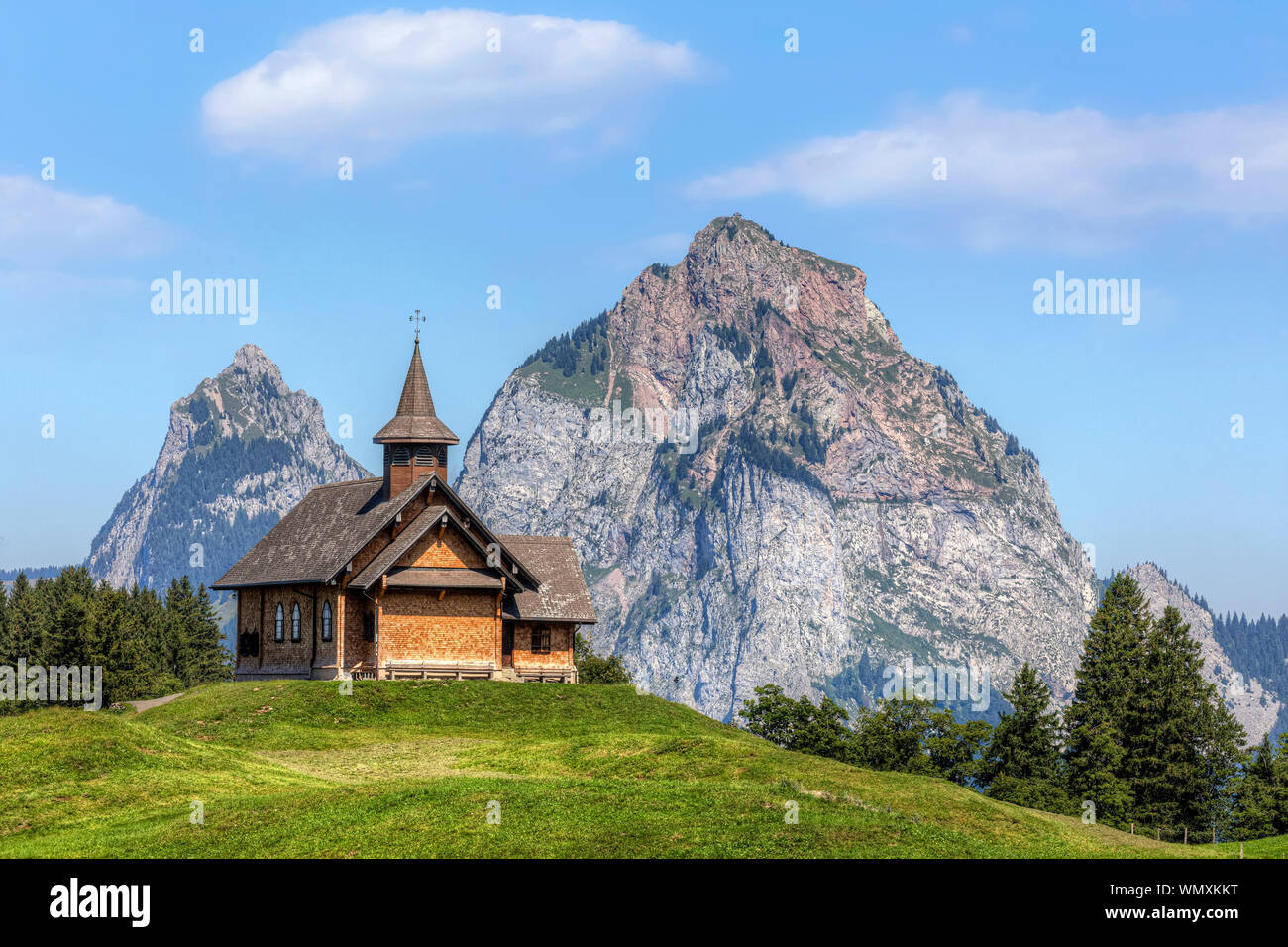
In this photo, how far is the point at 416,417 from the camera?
69.0 m

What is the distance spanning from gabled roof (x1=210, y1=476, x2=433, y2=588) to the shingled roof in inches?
285

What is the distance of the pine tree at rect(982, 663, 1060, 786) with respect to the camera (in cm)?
6712

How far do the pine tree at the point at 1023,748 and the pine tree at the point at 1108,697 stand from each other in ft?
6.26

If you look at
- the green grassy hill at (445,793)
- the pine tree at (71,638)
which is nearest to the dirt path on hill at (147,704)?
the green grassy hill at (445,793)

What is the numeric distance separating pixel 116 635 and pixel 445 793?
70.1 metres

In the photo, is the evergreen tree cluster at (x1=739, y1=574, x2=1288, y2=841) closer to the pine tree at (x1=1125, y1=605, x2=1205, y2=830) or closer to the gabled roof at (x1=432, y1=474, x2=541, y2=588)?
the pine tree at (x1=1125, y1=605, x2=1205, y2=830)

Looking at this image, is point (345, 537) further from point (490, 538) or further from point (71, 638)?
point (71, 638)

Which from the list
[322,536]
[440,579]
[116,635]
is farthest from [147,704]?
[116,635]

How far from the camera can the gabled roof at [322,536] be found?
208ft

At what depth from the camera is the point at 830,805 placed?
29594 millimetres

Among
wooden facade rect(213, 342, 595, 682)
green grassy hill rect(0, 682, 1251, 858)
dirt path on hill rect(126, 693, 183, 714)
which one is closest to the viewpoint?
green grassy hill rect(0, 682, 1251, 858)

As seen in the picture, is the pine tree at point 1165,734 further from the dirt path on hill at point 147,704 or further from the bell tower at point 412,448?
the dirt path on hill at point 147,704

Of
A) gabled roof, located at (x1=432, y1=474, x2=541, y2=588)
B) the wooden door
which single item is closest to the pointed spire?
gabled roof, located at (x1=432, y1=474, x2=541, y2=588)

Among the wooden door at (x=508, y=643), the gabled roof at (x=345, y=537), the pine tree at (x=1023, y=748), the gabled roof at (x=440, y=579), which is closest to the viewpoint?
the gabled roof at (x=440, y=579)
